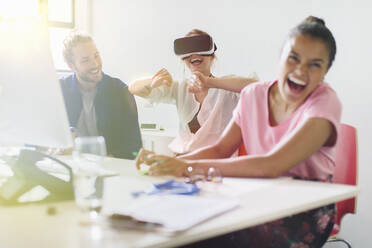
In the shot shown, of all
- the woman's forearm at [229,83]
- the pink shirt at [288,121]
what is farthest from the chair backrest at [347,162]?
the woman's forearm at [229,83]

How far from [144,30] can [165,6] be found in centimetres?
35

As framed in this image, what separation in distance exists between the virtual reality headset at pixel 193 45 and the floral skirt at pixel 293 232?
4.59 ft

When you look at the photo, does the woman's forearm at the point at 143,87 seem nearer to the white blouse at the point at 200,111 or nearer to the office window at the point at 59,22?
the white blouse at the point at 200,111

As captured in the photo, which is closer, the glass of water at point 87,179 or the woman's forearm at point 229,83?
the glass of water at point 87,179

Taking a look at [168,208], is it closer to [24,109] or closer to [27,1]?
[24,109]

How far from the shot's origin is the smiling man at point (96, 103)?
287 cm

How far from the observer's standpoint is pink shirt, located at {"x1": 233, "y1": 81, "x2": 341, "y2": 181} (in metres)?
1.45

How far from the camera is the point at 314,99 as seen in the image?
1.48 m

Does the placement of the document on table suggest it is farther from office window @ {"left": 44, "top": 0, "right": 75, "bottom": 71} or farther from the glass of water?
office window @ {"left": 44, "top": 0, "right": 75, "bottom": 71}

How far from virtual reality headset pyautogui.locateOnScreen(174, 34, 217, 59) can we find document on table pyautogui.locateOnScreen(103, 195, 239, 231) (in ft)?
5.04

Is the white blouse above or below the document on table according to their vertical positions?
below

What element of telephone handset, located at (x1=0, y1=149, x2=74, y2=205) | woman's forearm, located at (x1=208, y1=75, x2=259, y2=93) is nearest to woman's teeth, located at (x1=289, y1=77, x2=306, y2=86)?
telephone handset, located at (x1=0, y1=149, x2=74, y2=205)

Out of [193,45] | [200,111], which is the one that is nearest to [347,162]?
[200,111]

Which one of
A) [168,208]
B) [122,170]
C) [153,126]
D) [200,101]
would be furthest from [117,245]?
[153,126]
